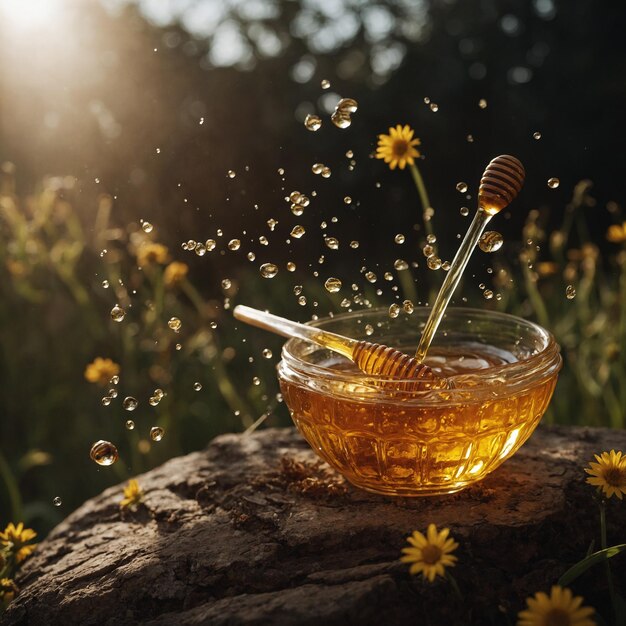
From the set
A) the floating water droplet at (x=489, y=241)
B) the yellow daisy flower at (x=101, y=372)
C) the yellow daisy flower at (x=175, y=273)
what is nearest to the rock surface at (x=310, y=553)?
the floating water droplet at (x=489, y=241)

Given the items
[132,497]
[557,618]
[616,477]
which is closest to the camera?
[557,618]

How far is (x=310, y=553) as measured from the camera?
1.15 metres

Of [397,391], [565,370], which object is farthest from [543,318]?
[397,391]

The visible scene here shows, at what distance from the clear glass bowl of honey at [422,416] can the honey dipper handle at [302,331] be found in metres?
0.03

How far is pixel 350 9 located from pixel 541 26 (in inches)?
31.1

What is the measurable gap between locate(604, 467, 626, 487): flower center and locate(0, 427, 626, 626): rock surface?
0.13 meters

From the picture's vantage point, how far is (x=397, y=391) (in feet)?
3.59

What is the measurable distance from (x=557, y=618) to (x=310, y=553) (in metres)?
0.37

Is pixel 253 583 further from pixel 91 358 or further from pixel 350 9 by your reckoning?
pixel 350 9

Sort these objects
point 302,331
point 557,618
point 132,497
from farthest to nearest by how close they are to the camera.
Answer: point 132,497, point 302,331, point 557,618

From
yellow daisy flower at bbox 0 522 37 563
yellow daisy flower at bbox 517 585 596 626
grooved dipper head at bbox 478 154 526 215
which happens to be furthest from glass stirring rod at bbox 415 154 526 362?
yellow daisy flower at bbox 0 522 37 563

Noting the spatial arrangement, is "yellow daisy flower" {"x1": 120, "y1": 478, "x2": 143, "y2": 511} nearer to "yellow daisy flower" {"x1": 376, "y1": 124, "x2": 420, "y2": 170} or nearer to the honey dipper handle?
the honey dipper handle

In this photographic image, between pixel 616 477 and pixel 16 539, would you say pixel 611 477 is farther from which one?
pixel 16 539

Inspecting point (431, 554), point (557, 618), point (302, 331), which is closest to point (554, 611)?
point (557, 618)
